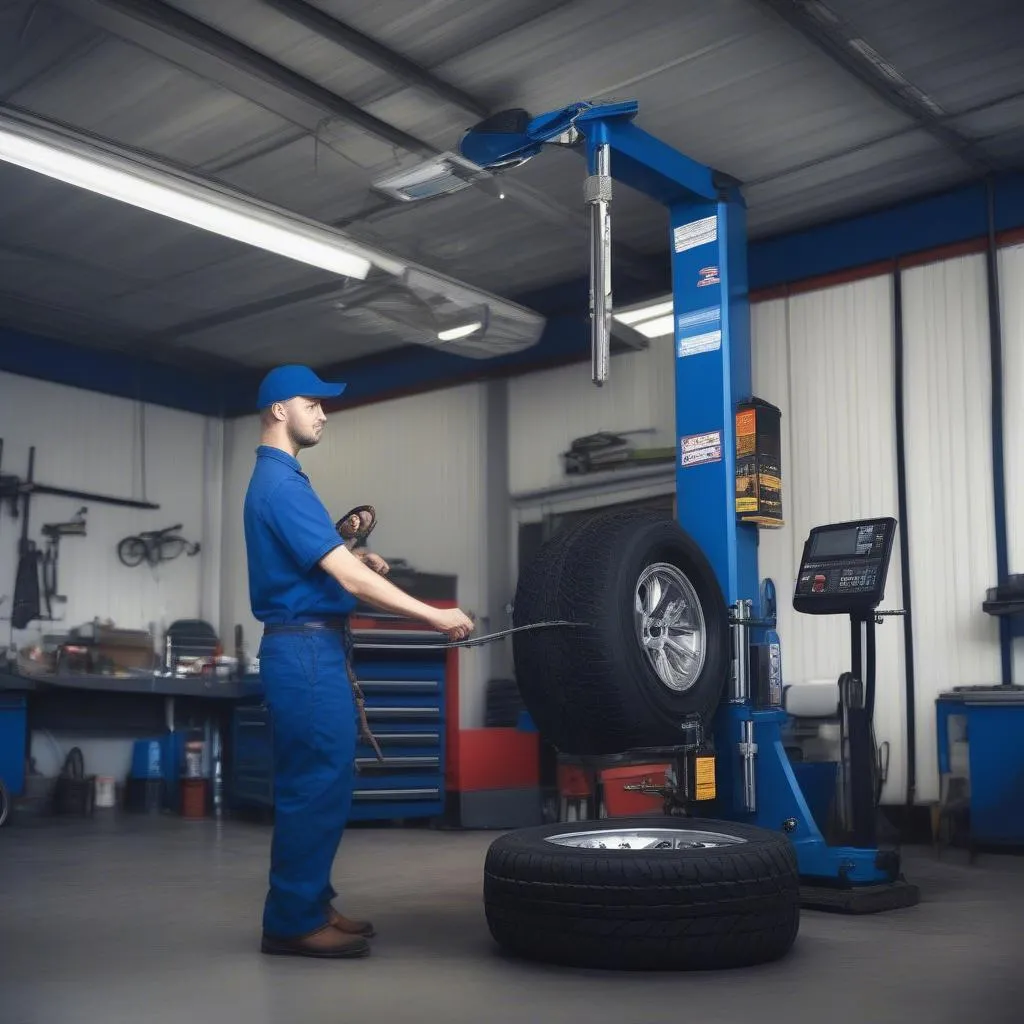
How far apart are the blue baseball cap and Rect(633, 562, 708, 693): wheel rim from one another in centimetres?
98

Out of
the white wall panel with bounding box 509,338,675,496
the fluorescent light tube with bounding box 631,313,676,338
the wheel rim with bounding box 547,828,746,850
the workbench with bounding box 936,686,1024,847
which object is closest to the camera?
the wheel rim with bounding box 547,828,746,850

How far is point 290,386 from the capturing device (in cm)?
295

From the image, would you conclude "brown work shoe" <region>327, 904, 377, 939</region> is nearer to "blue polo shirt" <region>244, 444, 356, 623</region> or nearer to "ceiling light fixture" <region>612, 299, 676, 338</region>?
"blue polo shirt" <region>244, 444, 356, 623</region>

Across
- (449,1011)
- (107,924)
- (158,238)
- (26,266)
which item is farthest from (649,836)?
(26,266)

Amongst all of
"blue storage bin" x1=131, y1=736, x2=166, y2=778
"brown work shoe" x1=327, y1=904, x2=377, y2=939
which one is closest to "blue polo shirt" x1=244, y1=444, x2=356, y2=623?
"brown work shoe" x1=327, y1=904, x2=377, y2=939

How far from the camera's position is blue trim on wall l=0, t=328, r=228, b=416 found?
8102 mm

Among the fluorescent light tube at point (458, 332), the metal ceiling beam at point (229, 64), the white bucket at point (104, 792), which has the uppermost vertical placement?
the metal ceiling beam at point (229, 64)

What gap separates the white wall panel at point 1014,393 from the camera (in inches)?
215

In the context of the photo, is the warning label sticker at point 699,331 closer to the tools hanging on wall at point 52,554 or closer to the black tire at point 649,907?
the black tire at point 649,907

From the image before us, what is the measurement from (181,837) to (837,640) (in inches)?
132

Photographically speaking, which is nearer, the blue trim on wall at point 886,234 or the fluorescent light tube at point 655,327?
the blue trim on wall at point 886,234

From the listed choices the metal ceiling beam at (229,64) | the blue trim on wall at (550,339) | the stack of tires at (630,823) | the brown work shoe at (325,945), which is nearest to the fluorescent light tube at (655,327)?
the blue trim on wall at (550,339)

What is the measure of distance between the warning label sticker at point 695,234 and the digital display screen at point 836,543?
1.07 m

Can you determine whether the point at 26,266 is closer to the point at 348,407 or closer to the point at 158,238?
the point at 158,238
